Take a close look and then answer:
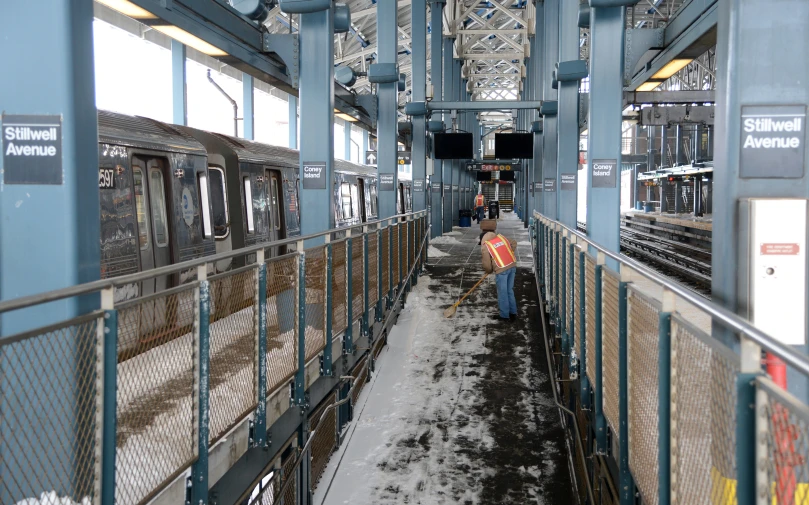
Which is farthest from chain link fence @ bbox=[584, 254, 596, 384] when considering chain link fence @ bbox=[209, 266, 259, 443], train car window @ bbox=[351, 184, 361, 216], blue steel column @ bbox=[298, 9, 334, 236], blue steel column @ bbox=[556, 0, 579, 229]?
train car window @ bbox=[351, 184, 361, 216]

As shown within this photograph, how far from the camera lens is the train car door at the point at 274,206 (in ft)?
43.6

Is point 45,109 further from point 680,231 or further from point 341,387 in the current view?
point 680,231

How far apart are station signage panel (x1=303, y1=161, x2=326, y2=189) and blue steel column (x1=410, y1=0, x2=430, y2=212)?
1255 centimetres

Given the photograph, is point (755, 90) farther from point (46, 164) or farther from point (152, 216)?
point (152, 216)

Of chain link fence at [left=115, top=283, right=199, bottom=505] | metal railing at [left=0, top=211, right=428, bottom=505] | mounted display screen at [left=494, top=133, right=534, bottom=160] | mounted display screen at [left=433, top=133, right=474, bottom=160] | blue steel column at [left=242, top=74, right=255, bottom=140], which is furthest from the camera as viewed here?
blue steel column at [left=242, top=74, right=255, bottom=140]

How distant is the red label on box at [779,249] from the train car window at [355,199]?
17.6m

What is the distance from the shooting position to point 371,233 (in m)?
9.84

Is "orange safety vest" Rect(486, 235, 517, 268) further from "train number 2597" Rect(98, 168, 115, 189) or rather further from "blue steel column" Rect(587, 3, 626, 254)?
"train number 2597" Rect(98, 168, 115, 189)

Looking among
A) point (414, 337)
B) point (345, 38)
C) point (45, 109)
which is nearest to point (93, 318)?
point (45, 109)

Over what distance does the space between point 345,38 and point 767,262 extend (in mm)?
36922

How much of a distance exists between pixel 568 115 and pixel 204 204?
9.27m

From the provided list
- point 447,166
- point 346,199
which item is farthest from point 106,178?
point 447,166

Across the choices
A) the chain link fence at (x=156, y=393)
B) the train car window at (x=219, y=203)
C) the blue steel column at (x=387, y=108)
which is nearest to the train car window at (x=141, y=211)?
the train car window at (x=219, y=203)

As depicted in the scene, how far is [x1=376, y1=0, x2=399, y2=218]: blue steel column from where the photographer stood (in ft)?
56.6
